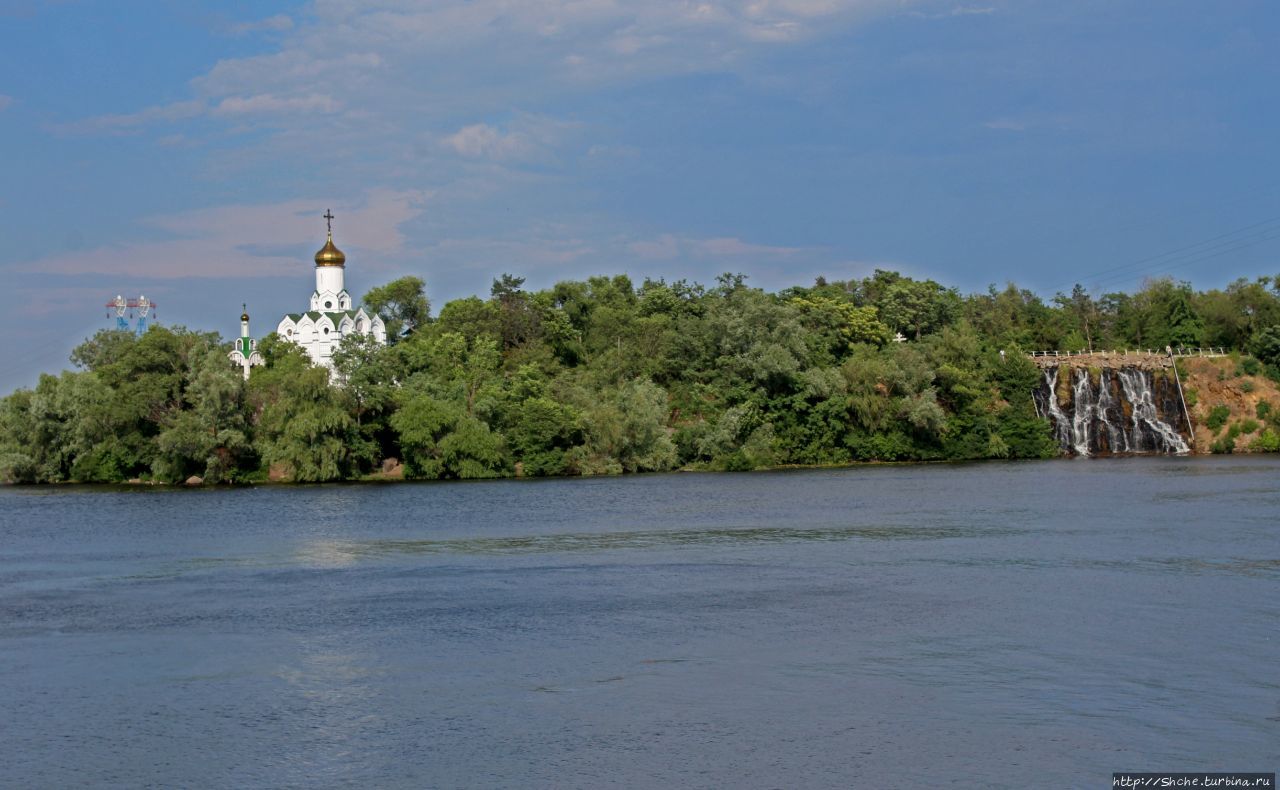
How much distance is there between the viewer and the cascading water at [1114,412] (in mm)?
93875

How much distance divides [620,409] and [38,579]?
170ft

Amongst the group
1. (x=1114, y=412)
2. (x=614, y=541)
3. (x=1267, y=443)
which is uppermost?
(x=1114, y=412)

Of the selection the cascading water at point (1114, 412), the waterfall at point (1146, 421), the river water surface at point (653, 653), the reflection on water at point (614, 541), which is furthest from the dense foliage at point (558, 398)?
the reflection on water at point (614, 541)

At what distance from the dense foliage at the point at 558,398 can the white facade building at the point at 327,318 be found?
5325mm

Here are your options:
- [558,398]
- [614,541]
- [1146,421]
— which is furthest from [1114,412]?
[614,541]

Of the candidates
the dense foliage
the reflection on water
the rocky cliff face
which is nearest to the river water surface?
the reflection on water

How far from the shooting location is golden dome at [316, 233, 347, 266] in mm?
109062

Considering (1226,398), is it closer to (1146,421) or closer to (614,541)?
(1146,421)

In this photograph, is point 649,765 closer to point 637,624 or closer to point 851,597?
point 637,624

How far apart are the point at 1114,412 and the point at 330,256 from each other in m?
67.5

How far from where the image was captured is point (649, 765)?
17688 millimetres

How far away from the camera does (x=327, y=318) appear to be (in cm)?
10681

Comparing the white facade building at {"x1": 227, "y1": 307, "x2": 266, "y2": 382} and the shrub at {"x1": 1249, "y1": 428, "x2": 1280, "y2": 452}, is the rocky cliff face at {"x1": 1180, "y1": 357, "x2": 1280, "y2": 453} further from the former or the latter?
the white facade building at {"x1": 227, "y1": 307, "x2": 266, "y2": 382}

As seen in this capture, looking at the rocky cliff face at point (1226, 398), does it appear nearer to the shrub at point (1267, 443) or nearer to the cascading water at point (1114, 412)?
the shrub at point (1267, 443)
